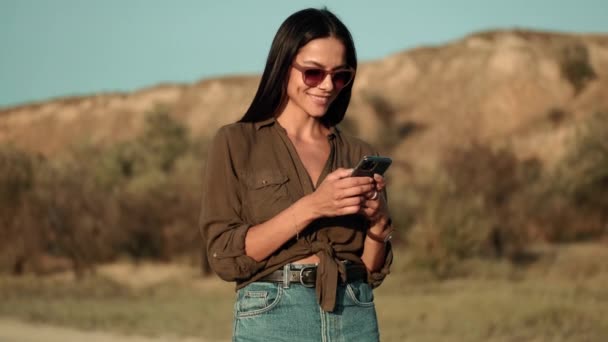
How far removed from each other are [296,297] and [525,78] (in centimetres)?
7276

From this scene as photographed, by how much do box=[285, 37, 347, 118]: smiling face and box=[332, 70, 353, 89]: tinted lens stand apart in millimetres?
20

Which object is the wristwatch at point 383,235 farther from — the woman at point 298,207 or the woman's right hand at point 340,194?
the woman's right hand at point 340,194

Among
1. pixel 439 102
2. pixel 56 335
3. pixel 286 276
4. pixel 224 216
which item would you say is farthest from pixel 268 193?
pixel 439 102

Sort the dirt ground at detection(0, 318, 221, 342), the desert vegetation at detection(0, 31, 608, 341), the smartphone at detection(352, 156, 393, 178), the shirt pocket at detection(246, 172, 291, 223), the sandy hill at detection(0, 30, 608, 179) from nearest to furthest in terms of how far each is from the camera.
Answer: the smartphone at detection(352, 156, 393, 178)
the shirt pocket at detection(246, 172, 291, 223)
the dirt ground at detection(0, 318, 221, 342)
the desert vegetation at detection(0, 31, 608, 341)
the sandy hill at detection(0, 30, 608, 179)

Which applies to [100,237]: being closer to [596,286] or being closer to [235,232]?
[596,286]

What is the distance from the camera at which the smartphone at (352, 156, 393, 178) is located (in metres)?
3.29

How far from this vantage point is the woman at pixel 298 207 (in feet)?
11.3

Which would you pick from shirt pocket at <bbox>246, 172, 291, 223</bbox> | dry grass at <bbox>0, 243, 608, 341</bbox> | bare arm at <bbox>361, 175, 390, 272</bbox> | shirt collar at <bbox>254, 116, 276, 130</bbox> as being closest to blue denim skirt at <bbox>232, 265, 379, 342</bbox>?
bare arm at <bbox>361, 175, 390, 272</bbox>

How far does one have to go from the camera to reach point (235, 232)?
11.6 feet

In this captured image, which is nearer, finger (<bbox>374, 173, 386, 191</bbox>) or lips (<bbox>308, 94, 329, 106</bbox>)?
finger (<bbox>374, 173, 386, 191</bbox>)

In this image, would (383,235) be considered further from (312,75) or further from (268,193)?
(312,75)

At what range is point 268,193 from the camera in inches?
140

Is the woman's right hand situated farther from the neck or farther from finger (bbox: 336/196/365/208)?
the neck

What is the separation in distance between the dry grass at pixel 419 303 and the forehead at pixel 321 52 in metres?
9.96
